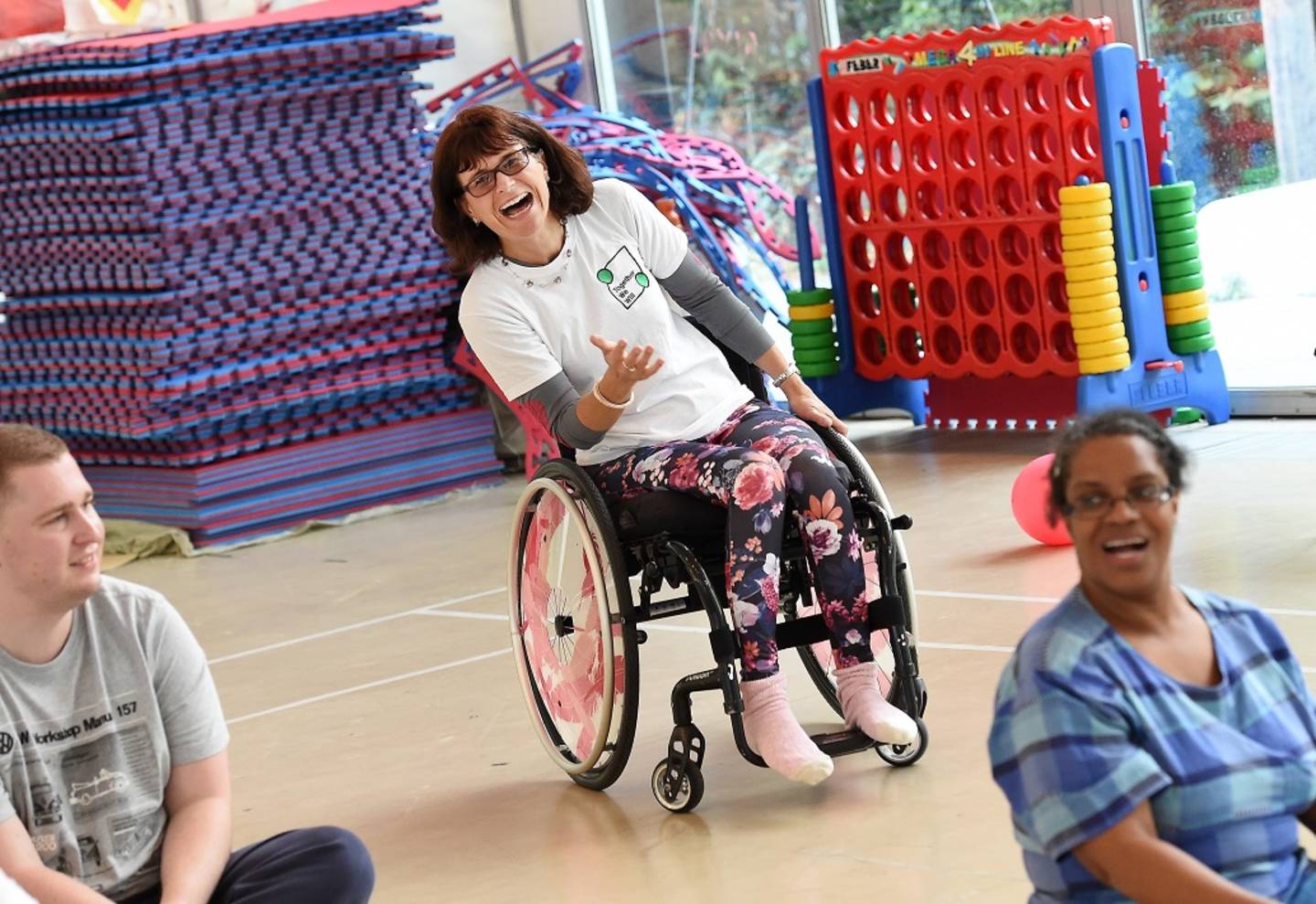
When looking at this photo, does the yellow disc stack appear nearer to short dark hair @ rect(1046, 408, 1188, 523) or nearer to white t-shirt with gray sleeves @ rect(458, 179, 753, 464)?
white t-shirt with gray sleeves @ rect(458, 179, 753, 464)

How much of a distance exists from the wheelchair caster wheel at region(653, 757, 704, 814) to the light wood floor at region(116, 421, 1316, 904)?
36 mm

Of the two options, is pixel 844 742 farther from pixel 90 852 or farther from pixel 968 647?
pixel 90 852

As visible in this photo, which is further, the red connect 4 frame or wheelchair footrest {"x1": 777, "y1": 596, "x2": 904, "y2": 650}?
the red connect 4 frame

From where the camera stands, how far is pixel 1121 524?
1709 mm

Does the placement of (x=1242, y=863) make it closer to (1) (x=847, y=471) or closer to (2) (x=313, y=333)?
(1) (x=847, y=471)

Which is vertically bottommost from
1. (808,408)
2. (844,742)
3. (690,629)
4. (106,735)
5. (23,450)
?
(690,629)

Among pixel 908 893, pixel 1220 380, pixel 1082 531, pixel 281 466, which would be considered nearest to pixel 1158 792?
pixel 1082 531

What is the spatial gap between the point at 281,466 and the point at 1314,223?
11.3 ft

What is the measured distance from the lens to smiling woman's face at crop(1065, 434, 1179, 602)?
1.71 metres

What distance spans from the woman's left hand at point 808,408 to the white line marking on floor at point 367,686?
1.31m

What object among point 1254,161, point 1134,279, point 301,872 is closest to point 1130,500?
point 301,872

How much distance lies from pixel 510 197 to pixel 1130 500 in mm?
1949

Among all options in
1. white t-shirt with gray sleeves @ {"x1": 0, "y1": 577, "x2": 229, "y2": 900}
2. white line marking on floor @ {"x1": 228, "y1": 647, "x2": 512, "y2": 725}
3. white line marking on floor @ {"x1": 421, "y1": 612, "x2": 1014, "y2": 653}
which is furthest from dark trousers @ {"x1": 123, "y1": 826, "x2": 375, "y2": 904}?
white line marking on floor @ {"x1": 228, "y1": 647, "x2": 512, "y2": 725}

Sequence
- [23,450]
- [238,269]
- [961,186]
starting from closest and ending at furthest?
[23,450]
[961,186]
[238,269]
